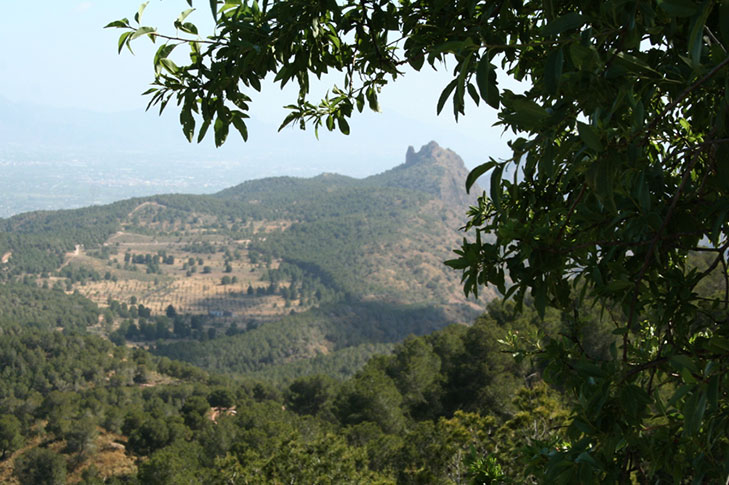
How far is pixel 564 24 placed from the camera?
92cm

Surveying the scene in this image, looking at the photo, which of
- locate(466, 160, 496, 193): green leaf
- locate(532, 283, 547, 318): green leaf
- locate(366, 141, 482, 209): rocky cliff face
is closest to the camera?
locate(466, 160, 496, 193): green leaf

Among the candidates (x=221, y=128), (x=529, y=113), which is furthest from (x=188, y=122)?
(x=529, y=113)

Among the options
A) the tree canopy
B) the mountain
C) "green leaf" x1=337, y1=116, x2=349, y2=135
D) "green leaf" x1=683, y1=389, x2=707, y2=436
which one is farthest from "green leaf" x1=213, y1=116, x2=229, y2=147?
the mountain

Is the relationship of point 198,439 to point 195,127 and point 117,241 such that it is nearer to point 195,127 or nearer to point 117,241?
point 195,127

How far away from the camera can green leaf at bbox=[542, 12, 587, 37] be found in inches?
35.7

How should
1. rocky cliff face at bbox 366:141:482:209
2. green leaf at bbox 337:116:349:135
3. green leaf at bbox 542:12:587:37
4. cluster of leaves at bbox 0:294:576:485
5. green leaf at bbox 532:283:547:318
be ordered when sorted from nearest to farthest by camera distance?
green leaf at bbox 542:12:587:37 < green leaf at bbox 532:283:547:318 < green leaf at bbox 337:116:349:135 < cluster of leaves at bbox 0:294:576:485 < rocky cliff face at bbox 366:141:482:209

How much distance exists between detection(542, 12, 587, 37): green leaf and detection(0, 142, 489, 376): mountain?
242 feet

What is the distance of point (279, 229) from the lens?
494 feet

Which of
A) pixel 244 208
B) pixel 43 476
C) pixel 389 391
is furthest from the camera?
pixel 244 208

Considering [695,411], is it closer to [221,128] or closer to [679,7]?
[679,7]

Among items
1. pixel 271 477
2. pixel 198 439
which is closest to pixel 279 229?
pixel 198 439

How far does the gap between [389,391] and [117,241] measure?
129438 mm

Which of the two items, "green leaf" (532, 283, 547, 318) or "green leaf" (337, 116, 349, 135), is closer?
"green leaf" (532, 283, 547, 318)

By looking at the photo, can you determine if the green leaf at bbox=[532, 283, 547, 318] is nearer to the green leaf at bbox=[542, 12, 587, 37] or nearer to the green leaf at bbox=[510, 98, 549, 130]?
the green leaf at bbox=[510, 98, 549, 130]
